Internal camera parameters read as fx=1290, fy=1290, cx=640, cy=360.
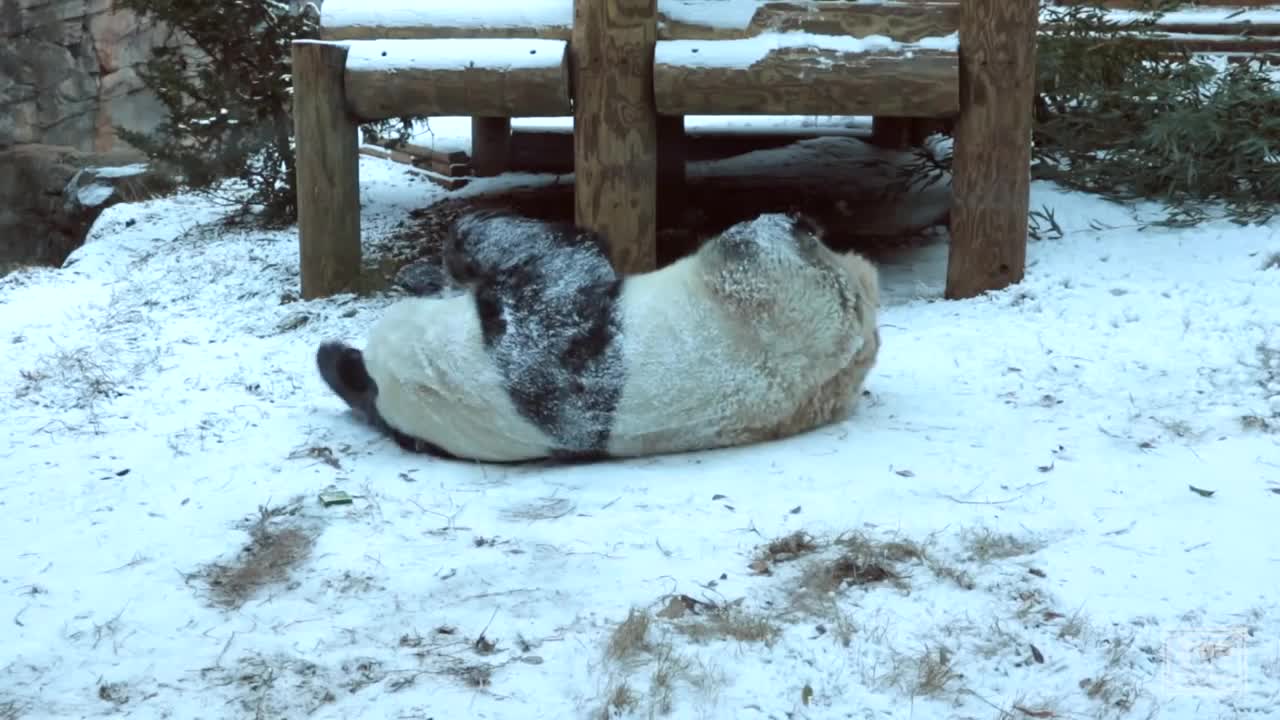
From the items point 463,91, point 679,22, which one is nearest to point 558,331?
point 463,91

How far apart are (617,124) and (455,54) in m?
0.72

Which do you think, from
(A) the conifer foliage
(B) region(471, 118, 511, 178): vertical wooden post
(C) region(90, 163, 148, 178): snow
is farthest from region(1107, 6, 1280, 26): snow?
(C) region(90, 163, 148, 178): snow

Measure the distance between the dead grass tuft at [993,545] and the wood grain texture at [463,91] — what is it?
8.90 feet

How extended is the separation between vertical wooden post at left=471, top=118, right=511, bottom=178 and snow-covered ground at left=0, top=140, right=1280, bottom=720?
11.6 ft

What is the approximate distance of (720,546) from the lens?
3.21 m

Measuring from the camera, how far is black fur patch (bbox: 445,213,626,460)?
3727mm

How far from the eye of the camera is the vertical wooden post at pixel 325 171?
17.7 ft

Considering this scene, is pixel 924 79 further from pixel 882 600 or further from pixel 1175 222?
pixel 882 600

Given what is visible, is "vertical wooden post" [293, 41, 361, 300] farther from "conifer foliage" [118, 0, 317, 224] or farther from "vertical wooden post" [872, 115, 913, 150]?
"vertical wooden post" [872, 115, 913, 150]

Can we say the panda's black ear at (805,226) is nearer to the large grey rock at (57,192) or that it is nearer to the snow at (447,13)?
the snow at (447,13)

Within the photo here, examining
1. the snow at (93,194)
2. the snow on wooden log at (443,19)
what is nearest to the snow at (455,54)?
Answer: the snow on wooden log at (443,19)

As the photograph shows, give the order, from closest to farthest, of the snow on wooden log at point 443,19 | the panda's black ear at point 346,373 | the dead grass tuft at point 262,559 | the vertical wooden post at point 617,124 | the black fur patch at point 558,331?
the dead grass tuft at point 262,559, the black fur patch at point 558,331, the panda's black ear at point 346,373, the vertical wooden post at point 617,124, the snow on wooden log at point 443,19

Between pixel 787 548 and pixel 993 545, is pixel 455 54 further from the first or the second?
pixel 993 545

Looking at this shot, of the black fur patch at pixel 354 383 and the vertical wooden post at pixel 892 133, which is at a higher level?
the vertical wooden post at pixel 892 133
